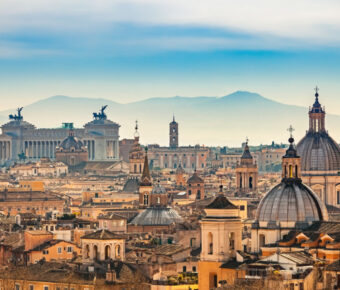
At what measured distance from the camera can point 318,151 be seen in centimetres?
13575

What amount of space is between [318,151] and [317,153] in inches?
8.0

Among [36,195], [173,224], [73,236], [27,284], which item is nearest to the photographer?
[27,284]

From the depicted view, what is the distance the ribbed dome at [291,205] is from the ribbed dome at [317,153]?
177 feet

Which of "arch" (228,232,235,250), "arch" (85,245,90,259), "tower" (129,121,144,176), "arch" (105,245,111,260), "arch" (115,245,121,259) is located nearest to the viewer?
"arch" (228,232,235,250)

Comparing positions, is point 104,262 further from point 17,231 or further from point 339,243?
point 17,231

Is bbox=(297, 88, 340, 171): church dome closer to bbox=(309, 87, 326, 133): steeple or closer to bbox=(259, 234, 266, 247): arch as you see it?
bbox=(309, 87, 326, 133): steeple

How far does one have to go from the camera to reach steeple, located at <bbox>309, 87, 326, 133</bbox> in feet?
449

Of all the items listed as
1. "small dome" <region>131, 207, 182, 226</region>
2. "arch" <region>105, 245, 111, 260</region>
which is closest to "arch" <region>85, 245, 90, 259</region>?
"arch" <region>105, 245, 111, 260</region>

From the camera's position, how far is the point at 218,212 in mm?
78125

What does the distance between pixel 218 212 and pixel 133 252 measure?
12.8 meters

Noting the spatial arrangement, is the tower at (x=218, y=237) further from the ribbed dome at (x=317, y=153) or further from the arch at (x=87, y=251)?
the ribbed dome at (x=317, y=153)

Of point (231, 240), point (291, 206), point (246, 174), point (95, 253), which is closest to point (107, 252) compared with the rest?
point (95, 253)

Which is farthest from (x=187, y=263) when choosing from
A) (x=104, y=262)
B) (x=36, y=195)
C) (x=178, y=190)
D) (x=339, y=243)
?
(x=178, y=190)

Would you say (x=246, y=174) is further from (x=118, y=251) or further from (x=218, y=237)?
(x=218, y=237)
